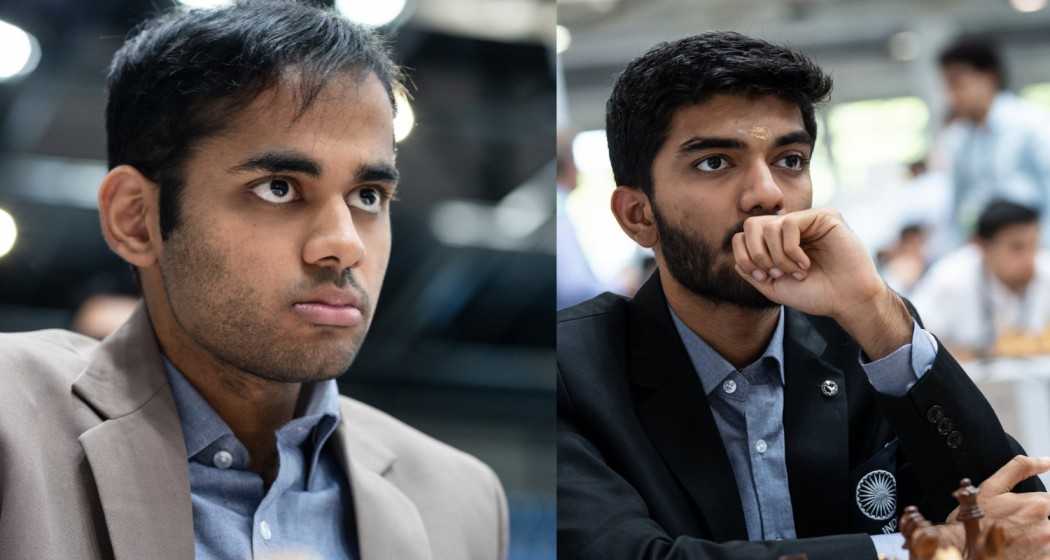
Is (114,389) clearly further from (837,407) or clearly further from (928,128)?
(928,128)

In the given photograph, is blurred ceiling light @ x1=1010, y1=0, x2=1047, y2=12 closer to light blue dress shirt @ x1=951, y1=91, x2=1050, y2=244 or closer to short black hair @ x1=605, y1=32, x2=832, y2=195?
light blue dress shirt @ x1=951, y1=91, x2=1050, y2=244

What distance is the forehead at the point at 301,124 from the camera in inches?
57.7

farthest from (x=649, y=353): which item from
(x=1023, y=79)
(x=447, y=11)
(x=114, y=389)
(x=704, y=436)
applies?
(x=1023, y=79)

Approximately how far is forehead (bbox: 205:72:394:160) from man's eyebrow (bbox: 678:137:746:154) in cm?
43

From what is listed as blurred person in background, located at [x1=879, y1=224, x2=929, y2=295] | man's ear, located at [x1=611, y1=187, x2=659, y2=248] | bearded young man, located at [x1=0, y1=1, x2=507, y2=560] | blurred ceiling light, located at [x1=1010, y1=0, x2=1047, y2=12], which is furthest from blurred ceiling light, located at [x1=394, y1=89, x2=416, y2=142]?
blurred ceiling light, located at [x1=1010, y1=0, x2=1047, y2=12]

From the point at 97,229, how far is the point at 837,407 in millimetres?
1314

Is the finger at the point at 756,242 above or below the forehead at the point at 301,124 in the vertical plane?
below

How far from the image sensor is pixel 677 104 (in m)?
1.34

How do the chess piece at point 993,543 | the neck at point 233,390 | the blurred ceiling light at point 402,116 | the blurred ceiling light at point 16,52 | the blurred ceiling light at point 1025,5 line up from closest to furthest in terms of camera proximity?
1. the chess piece at point 993,543
2. the neck at point 233,390
3. the blurred ceiling light at point 402,116
4. the blurred ceiling light at point 16,52
5. the blurred ceiling light at point 1025,5

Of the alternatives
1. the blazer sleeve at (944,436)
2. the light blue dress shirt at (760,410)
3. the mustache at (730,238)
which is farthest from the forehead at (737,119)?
the blazer sleeve at (944,436)

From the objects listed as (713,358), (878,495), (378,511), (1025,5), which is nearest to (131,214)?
(378,511)

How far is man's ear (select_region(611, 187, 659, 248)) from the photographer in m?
1.38

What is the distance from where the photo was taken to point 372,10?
2.03 meters

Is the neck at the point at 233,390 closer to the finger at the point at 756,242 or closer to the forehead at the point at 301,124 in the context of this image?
the forehead at the point at 301,124
